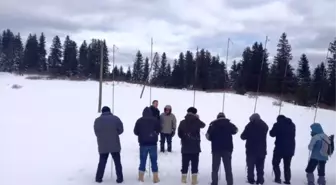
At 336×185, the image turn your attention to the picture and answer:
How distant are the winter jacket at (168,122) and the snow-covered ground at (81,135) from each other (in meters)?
0.85

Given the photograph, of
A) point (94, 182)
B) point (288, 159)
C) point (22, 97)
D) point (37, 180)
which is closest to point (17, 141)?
point (37, 180)

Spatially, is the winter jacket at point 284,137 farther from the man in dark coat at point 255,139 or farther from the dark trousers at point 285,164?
the man in dark coat at point 255,139

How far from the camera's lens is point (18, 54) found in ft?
251

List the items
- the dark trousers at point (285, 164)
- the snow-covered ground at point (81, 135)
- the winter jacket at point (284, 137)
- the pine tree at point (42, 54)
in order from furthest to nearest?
the pine tree at point (42, 54) < the snow-covered ground at point (81, 135) < the dark trousers at point (285, 164) < the winter jacket at point (284, 137)

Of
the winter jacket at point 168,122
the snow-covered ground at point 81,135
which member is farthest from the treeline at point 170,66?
the winter jacket at point 168,122

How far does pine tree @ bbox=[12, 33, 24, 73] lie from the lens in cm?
7421

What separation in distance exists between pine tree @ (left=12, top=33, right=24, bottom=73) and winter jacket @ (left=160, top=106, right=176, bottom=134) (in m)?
66.8

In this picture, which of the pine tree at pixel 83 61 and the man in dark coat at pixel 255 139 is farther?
the pine tree at pixel 83 61

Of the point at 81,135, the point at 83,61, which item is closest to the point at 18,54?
the point at 83,61

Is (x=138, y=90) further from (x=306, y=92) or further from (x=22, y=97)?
(x=306, y=92)

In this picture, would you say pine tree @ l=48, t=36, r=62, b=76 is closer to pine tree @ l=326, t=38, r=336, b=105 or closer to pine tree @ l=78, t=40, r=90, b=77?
pine tree @ l=78, t=40, r=90, b=77

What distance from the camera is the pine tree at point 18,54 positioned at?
74213mm

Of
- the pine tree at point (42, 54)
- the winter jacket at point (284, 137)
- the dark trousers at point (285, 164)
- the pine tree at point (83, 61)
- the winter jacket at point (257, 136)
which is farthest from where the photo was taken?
the pine tree at point (42, 54)

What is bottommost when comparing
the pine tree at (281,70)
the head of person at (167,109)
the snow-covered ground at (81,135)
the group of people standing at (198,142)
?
the snow-covered ground at (81,135)
